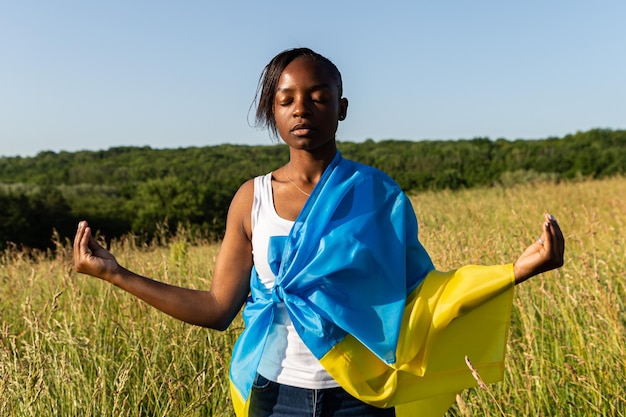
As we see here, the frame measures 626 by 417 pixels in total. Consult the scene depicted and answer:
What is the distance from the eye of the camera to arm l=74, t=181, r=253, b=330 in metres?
1.50

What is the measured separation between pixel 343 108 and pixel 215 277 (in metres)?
0.55

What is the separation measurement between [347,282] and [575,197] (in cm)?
1082

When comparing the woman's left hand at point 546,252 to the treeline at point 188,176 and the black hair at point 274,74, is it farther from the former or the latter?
the treeline at point 188,176

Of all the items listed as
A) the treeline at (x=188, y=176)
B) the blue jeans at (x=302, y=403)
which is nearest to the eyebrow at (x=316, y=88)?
the blue jeans at (x=302, y=403)

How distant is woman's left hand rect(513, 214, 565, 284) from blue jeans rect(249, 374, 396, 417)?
50 cm

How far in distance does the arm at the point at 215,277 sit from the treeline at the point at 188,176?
7.21m

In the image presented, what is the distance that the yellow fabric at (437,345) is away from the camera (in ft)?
4.63

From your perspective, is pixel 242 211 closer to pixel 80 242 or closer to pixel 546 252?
pixel 80 242

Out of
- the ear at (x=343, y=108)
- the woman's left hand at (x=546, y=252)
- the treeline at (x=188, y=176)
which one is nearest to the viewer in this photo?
the woman's left hand at (x=546, y=252)

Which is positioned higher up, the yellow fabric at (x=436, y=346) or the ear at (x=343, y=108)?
the ear at (x=343, y=108)

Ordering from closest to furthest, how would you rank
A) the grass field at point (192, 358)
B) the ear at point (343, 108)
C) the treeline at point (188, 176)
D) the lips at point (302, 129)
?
1. the lips at point (302, 129)
2. the ear at point (343, 108)
3. the grass field at point (192, 358)
4. the treeline at point (188, 176)

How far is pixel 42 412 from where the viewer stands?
2.48 m

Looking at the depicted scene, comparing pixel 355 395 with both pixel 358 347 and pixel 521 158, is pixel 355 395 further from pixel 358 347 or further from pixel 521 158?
pixel 521 158

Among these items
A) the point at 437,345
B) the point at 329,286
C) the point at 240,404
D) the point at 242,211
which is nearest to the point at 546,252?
the point at 437,345
